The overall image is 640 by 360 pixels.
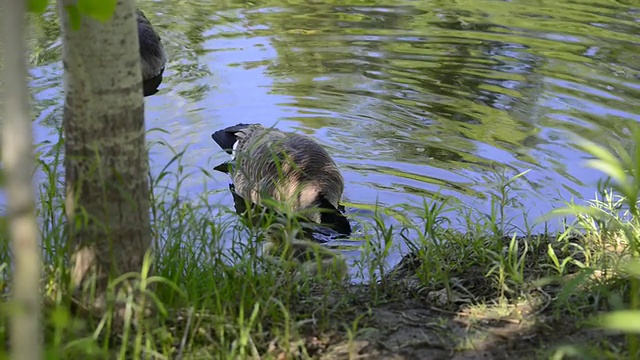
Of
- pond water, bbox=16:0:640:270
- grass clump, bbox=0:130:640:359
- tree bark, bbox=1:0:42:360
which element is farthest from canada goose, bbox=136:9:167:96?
tree bark, bbox=1:0:42:360

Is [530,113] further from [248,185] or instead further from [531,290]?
[531,290]

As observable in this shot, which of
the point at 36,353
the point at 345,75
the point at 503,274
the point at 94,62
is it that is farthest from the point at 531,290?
the point at 345,75

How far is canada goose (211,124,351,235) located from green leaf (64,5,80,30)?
3073mm

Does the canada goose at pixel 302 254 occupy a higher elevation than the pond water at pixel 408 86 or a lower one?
higher

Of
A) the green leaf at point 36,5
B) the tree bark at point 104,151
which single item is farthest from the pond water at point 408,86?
the green leaf at point 36,5

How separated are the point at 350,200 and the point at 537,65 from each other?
4.03m

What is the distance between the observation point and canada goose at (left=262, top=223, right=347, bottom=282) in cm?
356

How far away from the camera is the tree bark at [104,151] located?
2.82 meters

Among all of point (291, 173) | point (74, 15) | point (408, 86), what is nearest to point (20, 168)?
point (74, 15)

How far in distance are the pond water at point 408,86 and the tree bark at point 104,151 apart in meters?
2.45

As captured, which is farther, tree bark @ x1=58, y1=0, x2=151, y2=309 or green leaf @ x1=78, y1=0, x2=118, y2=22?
tree bark @ x1=58, y1=0, x2=151, y2=309

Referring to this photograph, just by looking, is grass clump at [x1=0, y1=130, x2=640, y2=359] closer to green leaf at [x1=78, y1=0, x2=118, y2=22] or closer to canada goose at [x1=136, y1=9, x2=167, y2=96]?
green leaf at [x1=78, y1=0, x2=118, y2=22]

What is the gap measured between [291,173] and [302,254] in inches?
76.6

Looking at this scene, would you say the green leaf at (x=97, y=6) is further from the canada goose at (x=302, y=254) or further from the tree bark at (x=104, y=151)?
the canada goose at (x=302, y=254)
